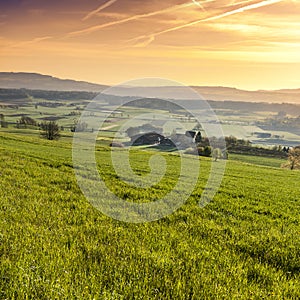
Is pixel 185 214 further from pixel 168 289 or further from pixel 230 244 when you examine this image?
pixel 168 289

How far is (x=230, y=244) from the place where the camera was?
7.89 meters

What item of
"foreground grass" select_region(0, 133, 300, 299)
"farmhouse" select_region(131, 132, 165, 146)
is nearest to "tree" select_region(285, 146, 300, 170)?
"farmhouse" select_region(131, 132, 165, 146)

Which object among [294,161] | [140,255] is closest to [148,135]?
[294,161]

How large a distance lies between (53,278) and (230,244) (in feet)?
15.4

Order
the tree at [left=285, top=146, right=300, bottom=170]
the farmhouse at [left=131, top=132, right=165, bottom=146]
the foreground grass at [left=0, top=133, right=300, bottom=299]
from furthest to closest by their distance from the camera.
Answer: the tree at [left=285, top=146, right=300, bottom=170] < the farmhouse at [left=131, top=132, right=165, bottom=146] < the foreground grass at [left=0, top=133, right=300, bottom=299]

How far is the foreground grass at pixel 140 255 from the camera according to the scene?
5129 millimetres

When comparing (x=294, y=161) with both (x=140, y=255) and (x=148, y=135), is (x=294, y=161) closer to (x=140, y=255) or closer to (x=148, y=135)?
(x=148, y=135)

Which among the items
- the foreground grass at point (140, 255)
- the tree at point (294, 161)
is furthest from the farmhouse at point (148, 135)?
the tree at point (294, 161)

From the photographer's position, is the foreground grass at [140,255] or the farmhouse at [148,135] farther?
the farmhouse at [148,135]

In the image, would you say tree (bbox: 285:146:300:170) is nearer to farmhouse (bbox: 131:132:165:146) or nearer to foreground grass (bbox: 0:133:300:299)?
farmhouse (bbox: 131:132:165:146)

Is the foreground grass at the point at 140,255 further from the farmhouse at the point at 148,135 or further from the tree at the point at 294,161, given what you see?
the tree at the point at 294,161

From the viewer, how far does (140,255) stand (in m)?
6.53

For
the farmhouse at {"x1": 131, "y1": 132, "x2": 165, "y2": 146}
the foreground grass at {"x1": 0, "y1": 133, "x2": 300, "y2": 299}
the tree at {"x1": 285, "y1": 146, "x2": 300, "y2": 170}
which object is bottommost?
the tree at {"x1": 285, "y1": 146, "x2": 300, "y2": 170}

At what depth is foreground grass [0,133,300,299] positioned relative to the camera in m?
5.13
